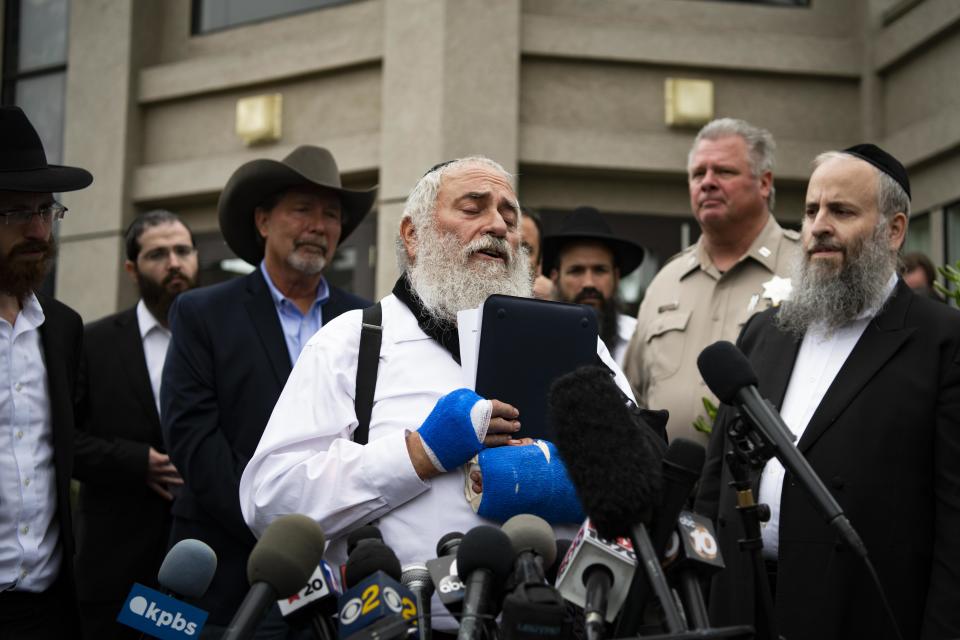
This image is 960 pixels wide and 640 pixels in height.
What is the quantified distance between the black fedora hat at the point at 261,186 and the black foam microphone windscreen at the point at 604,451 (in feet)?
9.82

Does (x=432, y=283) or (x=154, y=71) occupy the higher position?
(x=154, y=71)

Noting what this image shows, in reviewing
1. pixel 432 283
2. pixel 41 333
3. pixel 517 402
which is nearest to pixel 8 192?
pixel 41 333

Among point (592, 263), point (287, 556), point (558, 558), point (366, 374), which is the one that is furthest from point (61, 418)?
point (592, 263)

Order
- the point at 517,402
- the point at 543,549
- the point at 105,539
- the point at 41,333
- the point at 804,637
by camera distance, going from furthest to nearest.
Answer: the point at 105,539 < the point at 41,333 < the point at 804,637 < the point at 517,402 < the point at 543,549

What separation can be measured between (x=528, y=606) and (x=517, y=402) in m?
1.18

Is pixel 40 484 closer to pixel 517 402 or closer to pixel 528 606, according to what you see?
pixel 517 402

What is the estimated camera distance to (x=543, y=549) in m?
2.63

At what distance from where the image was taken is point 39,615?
379 cm

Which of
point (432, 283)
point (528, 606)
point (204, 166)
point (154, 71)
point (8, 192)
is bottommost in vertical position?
point (528, 606)

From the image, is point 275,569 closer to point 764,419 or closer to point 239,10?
point 764,419

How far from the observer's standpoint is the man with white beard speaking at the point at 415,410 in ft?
10.8

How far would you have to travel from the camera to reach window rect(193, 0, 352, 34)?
1069 centimetres

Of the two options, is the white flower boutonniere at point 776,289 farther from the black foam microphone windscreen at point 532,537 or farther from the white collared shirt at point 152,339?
the white collared shirt at point 152,339

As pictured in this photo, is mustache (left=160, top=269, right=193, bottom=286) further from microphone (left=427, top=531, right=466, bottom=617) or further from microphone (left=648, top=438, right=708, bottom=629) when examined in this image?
microphone (left=648, top=438, right=708, bottom=629)
